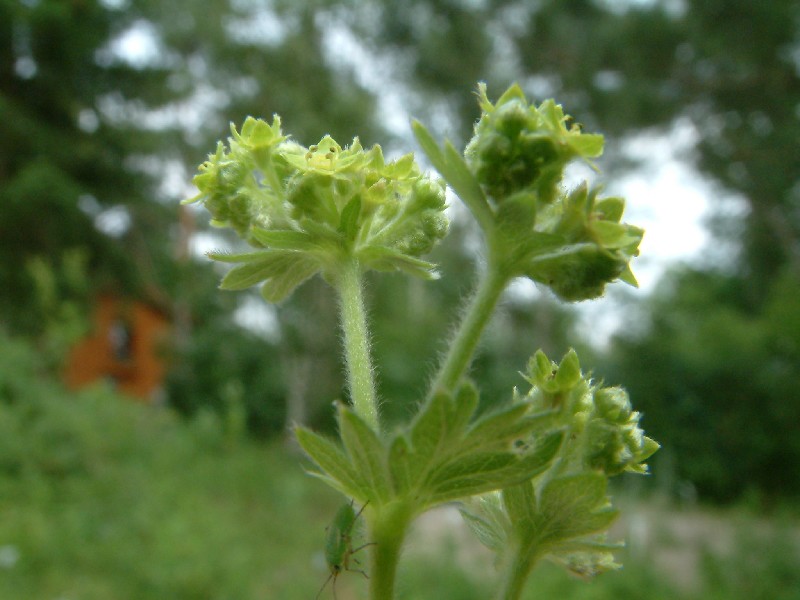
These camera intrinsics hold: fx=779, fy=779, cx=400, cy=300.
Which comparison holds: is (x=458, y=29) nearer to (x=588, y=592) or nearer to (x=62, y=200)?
Answer: (x=62, y=200)

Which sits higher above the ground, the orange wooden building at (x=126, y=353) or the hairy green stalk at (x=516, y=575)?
the orange wooden building at (x=126, y=353)

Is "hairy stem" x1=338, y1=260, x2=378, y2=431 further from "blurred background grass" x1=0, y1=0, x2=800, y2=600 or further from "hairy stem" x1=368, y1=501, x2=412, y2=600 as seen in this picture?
"blurred background grass" x1=0, y1=0, x2=800, y2=600

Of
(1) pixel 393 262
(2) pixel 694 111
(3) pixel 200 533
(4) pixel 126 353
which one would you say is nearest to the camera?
(1) pixel 393 262

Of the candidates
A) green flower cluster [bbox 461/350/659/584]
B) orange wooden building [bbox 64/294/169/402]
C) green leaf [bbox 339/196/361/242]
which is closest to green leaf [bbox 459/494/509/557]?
green flower cluster [bbox 461/350/659/584]

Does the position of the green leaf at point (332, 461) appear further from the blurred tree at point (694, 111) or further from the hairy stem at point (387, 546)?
the blurred tree at point (694, 111)

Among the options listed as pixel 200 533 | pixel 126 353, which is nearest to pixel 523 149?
pixel 200 533

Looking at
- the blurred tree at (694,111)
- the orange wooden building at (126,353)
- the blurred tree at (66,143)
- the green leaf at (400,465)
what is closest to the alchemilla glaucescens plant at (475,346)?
the green leaf at (400,465)

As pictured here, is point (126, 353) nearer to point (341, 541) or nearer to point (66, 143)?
point (66, 143)
